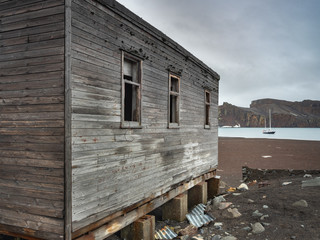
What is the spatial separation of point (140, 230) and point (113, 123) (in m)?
3.02

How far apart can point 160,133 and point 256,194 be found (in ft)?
20.4

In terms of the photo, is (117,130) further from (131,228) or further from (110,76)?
(131,228)

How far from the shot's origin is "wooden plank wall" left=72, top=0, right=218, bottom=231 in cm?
476

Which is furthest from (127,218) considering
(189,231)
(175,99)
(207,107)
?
(207,107)

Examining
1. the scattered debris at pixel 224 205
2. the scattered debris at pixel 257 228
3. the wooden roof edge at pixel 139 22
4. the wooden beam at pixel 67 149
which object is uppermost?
the wooden roof edge at pixel 139 22

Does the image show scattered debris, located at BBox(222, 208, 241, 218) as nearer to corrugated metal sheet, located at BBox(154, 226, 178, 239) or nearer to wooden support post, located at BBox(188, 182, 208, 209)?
wooden support post, located at BBox(188, 182, 208, 209)

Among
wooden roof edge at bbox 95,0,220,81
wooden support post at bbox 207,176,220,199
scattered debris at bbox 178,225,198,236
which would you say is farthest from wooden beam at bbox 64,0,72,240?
wooden support post at bbox 207,176,220,199

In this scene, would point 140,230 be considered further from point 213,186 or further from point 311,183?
point 311,183

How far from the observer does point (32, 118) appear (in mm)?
4805

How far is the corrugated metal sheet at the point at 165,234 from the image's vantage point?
7629 mm

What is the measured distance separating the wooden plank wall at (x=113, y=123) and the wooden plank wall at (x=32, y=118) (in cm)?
30

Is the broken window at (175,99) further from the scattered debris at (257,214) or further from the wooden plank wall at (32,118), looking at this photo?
the wooden plank wall at (32,118)

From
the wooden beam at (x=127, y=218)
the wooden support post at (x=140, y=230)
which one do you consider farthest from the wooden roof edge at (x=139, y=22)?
the wooden support post at (x=140, y=230)

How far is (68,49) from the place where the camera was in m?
4.52
